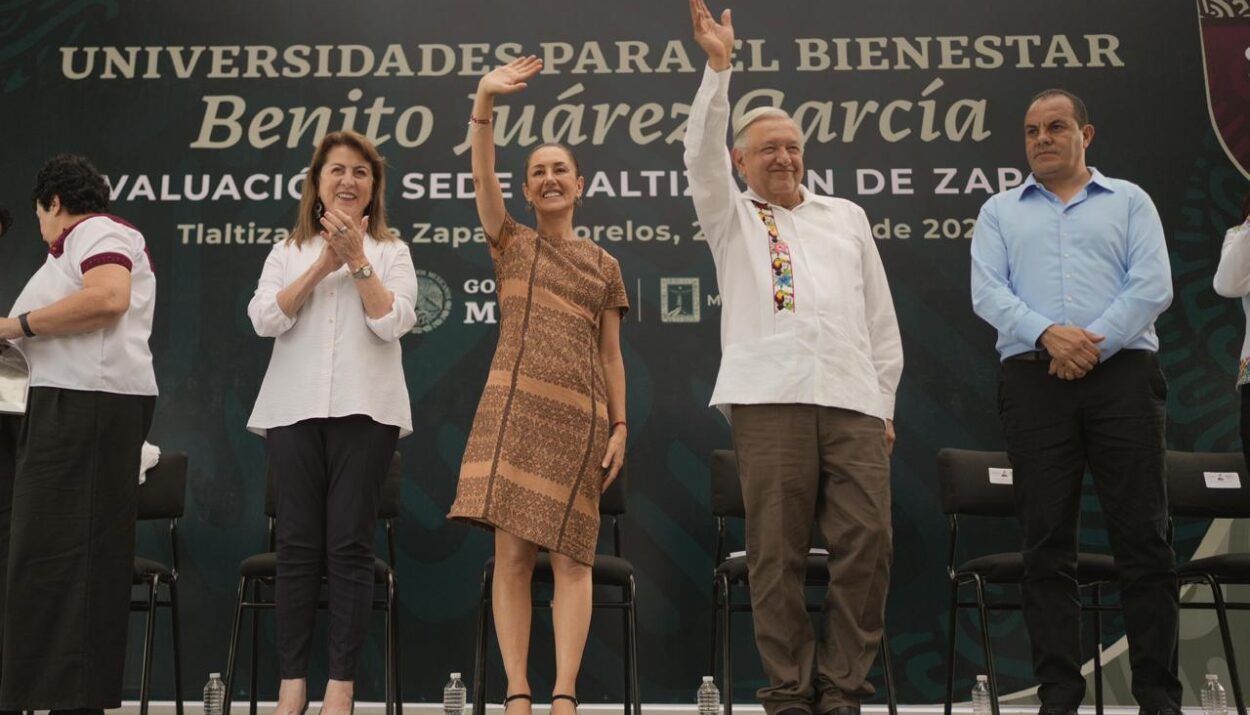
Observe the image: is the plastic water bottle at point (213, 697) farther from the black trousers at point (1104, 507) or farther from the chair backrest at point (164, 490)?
the black trousers at point (1104, 507)

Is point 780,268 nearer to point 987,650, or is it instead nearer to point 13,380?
point 987,650

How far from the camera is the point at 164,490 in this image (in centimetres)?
393

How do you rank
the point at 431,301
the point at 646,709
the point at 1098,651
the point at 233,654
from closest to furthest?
1. the point at 233,654
2. the point at 1098,651
3. the point at 646,709
4. the point at 431,301

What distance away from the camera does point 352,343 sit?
9.93 ft

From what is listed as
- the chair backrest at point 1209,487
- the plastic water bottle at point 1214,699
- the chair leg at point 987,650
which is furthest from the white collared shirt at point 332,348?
the plastic water bottle at point 1214,699

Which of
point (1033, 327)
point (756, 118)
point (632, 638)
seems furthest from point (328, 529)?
point (1033, 327)

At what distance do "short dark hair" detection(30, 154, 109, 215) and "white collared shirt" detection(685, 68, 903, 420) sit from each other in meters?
1.60

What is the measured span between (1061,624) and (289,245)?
2.29 m

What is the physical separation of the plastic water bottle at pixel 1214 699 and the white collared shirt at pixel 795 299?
2147 mm

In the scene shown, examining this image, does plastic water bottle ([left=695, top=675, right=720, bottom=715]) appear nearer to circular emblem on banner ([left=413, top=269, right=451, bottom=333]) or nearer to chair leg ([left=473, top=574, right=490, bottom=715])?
chair leg ([left=473, top=574, right=490, bottom=715])

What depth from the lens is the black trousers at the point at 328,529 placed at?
9.34ft

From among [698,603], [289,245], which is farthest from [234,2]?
[698,603]

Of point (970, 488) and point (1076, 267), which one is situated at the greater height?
point (1076, 267)

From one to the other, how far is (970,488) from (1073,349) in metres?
1.16
